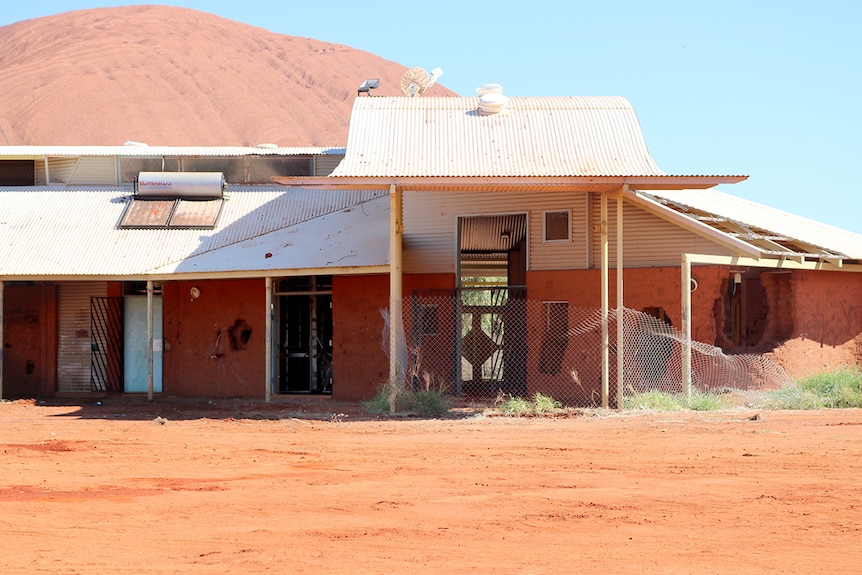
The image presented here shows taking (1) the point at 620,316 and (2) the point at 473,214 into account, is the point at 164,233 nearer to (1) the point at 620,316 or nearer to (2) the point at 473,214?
(2) the point at 473,214

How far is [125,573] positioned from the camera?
6352 millimetres

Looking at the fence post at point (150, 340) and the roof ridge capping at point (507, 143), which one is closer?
the roof ridge capping at point (507, 143)

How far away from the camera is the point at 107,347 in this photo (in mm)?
21938

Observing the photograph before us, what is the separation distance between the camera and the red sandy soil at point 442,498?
265 inches

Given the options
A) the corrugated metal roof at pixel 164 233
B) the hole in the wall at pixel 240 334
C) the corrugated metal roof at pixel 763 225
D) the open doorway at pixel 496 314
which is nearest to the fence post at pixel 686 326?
the corrugated metal roof at pixel 763 225

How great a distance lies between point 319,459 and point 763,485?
15.0ft

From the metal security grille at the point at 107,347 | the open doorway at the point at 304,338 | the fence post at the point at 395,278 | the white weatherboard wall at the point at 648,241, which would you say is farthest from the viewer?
the metal security grille at the point at 107,347

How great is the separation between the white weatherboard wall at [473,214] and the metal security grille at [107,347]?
642 centimetres

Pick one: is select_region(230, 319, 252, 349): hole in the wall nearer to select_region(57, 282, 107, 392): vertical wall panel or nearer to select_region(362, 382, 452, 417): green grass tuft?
select_region(57, 282, 107, 392): vertical wall panel

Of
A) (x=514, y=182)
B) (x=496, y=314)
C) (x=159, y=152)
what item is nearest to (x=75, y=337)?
(x=159, y=152)

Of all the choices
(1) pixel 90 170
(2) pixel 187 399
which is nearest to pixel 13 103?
(1) pixel 90 170

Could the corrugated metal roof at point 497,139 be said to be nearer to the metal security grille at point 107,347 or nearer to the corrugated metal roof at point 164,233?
the corrugated metal roof at point 164,233

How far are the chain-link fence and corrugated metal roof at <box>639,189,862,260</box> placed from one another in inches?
80.8

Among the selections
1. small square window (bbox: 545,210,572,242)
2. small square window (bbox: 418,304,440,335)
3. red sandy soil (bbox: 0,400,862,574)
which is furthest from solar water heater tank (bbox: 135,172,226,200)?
red sandy soil (bbox: 0,400,862,574)
